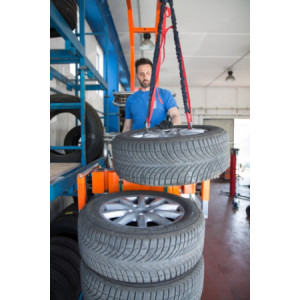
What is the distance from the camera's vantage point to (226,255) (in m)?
2.62

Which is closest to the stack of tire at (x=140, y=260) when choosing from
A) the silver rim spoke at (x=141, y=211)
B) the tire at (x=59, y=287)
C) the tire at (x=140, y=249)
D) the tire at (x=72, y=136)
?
the tire at (x=140, y=249)

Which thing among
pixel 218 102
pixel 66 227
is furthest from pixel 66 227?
pixel 218 102

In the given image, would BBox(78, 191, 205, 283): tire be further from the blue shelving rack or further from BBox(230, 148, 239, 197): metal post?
BBox(230, 148, 239, 197): metal post

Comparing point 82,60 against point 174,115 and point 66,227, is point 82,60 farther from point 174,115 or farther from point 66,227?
point 66,227

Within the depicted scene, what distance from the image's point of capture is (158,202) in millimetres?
1590

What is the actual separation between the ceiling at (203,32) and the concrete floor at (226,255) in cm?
423

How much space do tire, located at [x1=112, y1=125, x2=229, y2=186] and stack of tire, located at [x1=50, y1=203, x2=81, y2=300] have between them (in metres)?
1.02

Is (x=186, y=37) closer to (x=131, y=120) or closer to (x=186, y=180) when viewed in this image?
(x=131, y=120)

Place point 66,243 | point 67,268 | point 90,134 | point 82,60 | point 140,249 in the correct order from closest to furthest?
point 140,249
point 67,268
point 66,243
point 82,60
point 90,134

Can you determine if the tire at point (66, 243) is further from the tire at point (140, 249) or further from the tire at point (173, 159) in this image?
the tire at point (173, 159)

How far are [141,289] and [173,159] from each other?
684 mm

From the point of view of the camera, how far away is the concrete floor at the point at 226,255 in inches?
79.8

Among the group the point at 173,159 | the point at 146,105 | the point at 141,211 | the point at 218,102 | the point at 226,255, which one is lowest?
the point at 226,255
